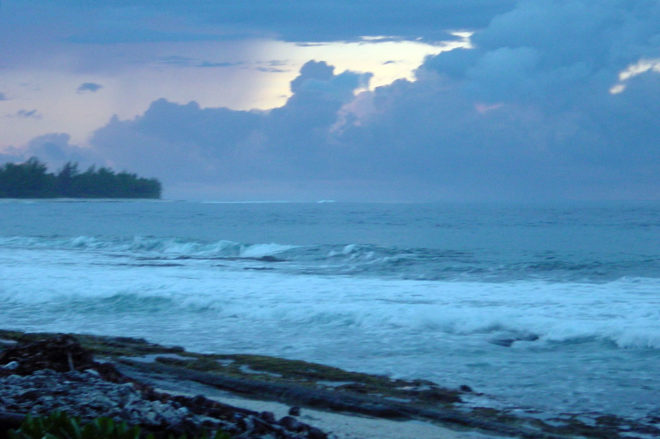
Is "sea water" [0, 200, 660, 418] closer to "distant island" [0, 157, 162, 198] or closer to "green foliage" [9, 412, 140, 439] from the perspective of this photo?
"green foliage" [9, 412, 140, 439]

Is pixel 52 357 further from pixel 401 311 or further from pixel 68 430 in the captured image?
pixel 401 311

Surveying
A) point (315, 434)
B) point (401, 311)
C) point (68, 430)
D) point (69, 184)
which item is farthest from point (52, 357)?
point (69, 184)

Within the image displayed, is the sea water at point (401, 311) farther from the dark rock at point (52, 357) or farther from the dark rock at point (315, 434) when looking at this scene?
the dark rock at point (52, 357)

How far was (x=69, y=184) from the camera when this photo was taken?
106 m

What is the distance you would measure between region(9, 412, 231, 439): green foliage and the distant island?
103 m

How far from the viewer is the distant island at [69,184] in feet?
322

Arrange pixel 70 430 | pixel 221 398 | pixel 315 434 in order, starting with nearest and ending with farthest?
pixel 70 430, pixel 315 434, pixel 221 398

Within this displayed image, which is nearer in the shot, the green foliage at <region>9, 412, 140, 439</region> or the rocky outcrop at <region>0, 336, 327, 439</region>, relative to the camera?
the green foliage at <region>9, 412, 140, 439</region>

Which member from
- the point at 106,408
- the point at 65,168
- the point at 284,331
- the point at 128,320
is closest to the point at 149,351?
the point at 284,331

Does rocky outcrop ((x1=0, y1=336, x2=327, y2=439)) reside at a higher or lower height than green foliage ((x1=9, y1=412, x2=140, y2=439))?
lower

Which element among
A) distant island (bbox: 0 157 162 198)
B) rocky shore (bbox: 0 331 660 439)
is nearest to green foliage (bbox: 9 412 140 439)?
rocky shore (bbox: 0 331 660 439)

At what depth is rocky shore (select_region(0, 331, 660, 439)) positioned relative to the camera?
4.57 metres

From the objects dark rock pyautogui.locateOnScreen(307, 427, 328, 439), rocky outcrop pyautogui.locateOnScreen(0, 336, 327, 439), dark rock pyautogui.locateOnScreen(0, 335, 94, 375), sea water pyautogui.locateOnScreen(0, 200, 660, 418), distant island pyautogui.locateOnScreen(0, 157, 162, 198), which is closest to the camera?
rocky outcrop pyautogui.locateOnScreen(0, 336, 327, 439)

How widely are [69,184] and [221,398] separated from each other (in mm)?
107053
